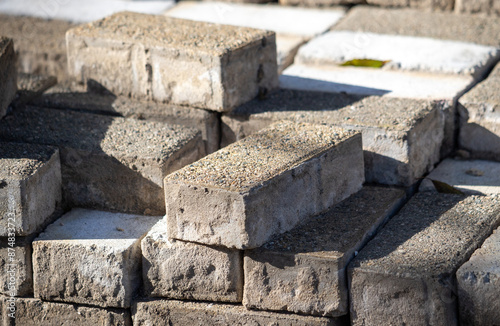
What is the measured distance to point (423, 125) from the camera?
3.69m

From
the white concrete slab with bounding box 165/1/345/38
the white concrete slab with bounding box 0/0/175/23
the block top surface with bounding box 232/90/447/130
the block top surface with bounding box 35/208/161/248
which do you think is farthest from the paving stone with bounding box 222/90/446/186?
the white concrete slab with bounding box 0/0/175/23

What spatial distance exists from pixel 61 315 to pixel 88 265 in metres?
0.31

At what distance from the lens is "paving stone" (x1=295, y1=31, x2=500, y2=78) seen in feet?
14.3

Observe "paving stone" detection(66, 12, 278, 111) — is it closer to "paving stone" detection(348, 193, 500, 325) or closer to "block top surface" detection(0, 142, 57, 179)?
"block top surface" detection(0, 142, 57, 179)

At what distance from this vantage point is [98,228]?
3.41 metres

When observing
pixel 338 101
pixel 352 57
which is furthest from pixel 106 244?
pixel 352 57

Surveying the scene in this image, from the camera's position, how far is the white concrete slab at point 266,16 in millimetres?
5422

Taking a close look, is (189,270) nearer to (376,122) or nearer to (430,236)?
(430,236)

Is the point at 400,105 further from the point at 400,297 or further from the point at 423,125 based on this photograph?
the point at 400,297

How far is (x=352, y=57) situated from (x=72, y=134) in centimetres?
186

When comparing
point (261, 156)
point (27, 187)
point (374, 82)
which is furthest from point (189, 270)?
point (374, 82)

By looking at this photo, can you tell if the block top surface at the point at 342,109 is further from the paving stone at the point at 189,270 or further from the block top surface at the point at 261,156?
the paving stone at the point at 189,270

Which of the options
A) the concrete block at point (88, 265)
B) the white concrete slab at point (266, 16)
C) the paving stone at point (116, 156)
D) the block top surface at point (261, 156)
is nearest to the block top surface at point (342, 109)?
the block top surface at point (261, 156)

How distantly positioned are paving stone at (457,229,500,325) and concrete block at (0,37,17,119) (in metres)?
2.47
